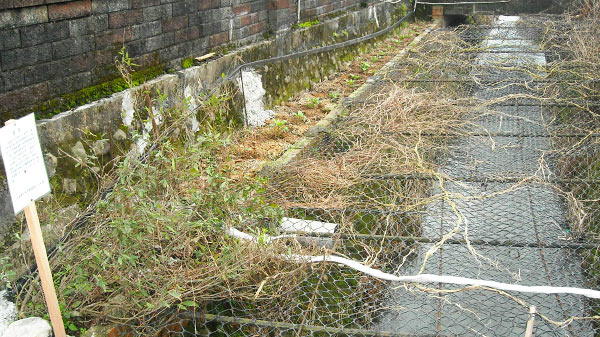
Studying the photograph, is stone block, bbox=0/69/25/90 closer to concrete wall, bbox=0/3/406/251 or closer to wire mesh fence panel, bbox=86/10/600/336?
concrete wall, bbox=0/3/406/251

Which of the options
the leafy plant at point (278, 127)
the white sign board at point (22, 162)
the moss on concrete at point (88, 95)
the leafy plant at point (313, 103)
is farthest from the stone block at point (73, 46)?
the leafy plant at point (313, 103)

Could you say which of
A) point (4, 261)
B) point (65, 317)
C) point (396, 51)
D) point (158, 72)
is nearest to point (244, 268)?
point (65, 317)

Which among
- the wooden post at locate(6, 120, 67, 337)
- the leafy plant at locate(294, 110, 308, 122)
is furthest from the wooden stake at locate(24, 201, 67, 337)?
the leafy plant at locate(294, 110, 308, 122)

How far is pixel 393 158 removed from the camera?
4.77 meters

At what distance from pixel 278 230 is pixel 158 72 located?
5.87 ft

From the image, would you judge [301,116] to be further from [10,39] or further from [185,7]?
[10,39]

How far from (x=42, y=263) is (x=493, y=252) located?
3.31 metres

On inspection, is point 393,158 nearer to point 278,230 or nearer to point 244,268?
point 278,230

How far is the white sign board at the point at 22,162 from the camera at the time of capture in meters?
2.27

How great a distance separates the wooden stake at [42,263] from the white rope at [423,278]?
1.08 m

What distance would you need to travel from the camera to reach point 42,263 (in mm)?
2398

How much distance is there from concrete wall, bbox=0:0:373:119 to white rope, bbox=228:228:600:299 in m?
1.40

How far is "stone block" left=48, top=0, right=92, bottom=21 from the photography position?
3.60m

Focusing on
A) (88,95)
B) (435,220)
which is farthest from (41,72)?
(435,220)
